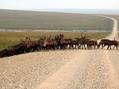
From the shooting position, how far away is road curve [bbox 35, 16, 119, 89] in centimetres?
1719

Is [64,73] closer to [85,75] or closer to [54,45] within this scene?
[85,75]

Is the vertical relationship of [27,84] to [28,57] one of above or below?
above

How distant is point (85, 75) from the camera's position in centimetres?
1972

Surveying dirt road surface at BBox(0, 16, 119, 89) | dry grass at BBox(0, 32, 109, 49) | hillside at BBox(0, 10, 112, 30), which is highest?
dirt road surface at BBox(0, 16, 119, 89)

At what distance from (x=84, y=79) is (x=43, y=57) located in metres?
10.1

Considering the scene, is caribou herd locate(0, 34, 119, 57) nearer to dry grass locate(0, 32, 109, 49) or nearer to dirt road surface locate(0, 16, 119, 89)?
dirt road surface locate(0, 16, 119, 89)

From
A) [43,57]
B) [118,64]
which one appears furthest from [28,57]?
[118,64]

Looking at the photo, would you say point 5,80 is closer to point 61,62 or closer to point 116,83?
point 116,83

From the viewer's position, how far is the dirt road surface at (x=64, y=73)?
17344mm

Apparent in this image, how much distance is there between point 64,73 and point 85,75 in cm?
122

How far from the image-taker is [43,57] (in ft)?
93.1

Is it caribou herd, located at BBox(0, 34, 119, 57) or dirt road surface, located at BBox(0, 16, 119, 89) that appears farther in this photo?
caribou herd, located at BBox(0, 34, 119, 57)

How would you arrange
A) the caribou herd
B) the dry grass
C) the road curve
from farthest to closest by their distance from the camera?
the dry grass → the caribou herd → the road curve

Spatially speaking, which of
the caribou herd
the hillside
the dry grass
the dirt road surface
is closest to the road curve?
the dirt road surface
